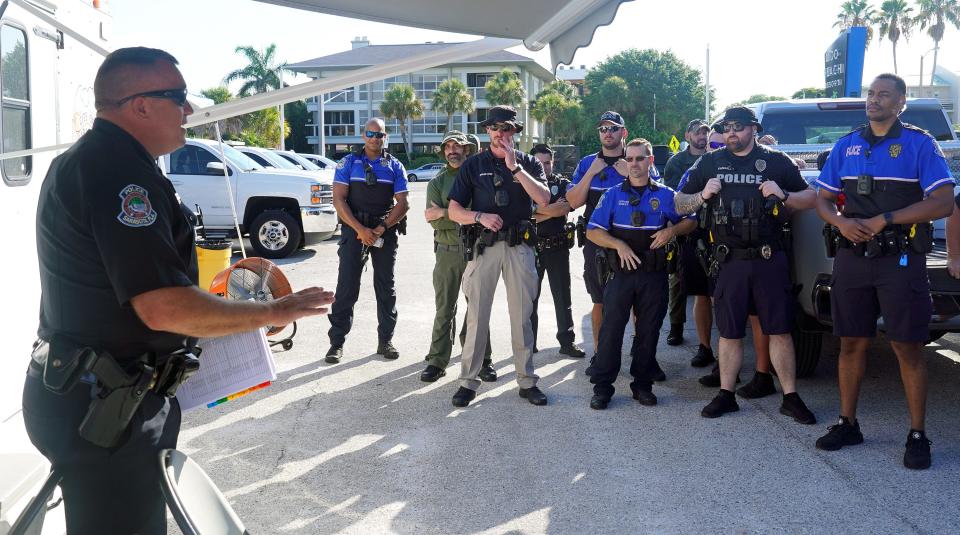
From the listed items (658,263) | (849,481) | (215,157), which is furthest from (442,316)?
(215,157)

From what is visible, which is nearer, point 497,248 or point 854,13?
point 497,248

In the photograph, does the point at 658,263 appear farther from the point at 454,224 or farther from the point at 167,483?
the point at 167,483

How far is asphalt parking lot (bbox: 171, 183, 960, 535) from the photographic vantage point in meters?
3.92

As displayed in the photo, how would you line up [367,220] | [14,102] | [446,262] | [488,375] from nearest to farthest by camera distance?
1. [14,102]
2. [488,375]
3. [446,262]
4. [367,220]

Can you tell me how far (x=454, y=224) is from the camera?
6645mm

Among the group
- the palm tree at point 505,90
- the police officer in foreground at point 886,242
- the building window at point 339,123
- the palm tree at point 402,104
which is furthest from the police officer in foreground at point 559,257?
the building window at point 339,123

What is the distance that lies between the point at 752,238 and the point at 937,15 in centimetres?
7246

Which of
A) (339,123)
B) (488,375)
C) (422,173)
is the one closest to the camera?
(488,375)

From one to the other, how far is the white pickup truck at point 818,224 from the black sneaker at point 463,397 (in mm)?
2343

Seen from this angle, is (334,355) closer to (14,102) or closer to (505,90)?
(14,102)

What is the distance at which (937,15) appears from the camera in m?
65.6

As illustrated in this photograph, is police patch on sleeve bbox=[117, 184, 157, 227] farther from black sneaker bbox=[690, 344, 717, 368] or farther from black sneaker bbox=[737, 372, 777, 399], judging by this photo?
black sneaker bbox=[690, 344, 717, 368]

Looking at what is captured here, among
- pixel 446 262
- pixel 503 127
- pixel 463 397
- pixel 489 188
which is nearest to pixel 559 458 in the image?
pixel 463 397

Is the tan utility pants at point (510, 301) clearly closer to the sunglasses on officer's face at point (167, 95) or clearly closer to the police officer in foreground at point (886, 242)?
the police officer in foreground at point (886, 242)
